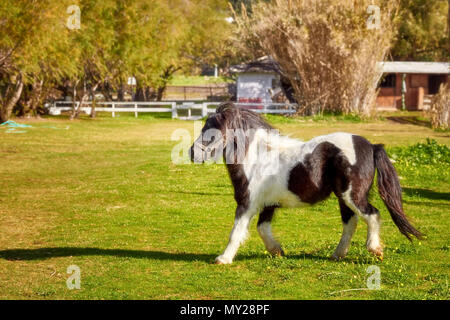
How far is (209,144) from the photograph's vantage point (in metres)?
7.16

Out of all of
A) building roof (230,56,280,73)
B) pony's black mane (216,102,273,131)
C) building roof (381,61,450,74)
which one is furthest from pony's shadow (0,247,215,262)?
→ building roof (381,61,450,74)

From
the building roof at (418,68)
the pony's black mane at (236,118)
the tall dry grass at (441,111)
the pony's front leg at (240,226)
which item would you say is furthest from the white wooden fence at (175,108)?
the pony's front leg at (240,226)

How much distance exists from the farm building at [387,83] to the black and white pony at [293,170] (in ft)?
113

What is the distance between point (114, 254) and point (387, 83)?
43.4 m

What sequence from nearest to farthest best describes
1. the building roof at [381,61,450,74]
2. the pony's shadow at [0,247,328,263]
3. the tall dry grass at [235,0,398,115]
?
1. the pony's shadow at [0,247,328,263]
2. the tall dry grass at [235,0,398,115]
3. the building roof at [381,61,450,74]

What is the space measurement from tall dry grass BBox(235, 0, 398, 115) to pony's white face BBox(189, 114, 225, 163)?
28.4m

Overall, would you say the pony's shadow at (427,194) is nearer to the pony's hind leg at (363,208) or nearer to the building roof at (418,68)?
the pony's hind leg at (363,208)

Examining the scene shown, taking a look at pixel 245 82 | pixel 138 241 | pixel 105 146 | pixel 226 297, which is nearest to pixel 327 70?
pixel 245 82

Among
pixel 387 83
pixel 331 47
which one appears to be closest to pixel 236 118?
pixel 331 47

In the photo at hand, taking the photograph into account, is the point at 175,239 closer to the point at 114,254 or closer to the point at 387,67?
the point at 114,254

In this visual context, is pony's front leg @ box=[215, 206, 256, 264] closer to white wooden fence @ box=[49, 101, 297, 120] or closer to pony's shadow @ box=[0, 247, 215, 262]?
pony's shadow @ box=[0, 247, 215, 262]

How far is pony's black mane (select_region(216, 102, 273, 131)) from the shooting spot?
7178 millimetres

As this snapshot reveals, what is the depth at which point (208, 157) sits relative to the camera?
23.6ft
